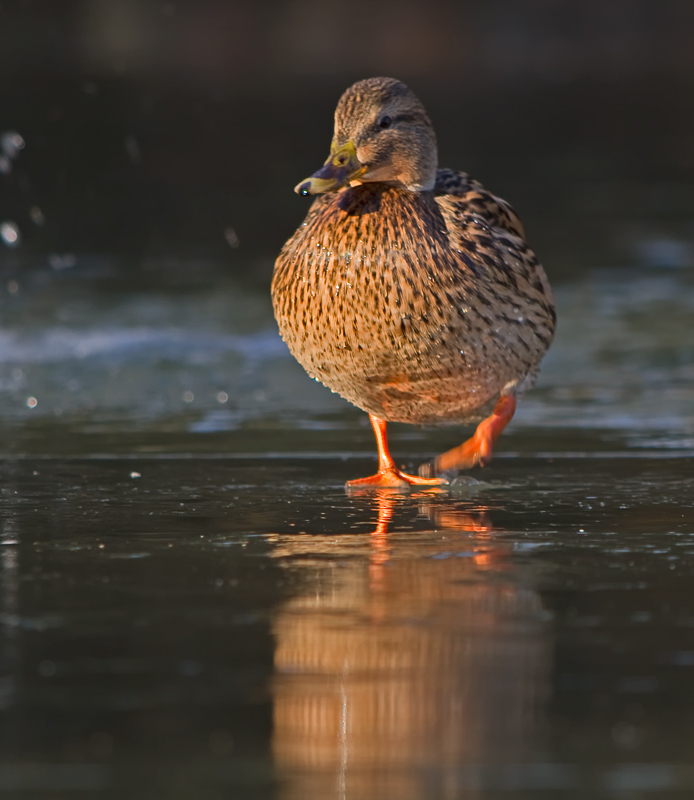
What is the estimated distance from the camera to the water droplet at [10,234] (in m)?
14.0

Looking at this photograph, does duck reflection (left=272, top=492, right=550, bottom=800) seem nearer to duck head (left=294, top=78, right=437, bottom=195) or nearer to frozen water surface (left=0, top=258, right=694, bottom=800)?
frozen water surface (left=0, top=258, right=694, bottom=800)

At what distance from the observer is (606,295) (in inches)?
432

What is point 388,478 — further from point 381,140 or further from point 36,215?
point 36,215

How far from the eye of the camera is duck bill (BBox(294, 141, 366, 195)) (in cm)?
559

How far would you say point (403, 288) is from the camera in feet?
18.7

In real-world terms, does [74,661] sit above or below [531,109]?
below

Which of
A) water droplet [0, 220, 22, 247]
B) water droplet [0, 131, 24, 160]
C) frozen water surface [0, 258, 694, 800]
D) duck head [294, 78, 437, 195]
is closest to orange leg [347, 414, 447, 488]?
frozen water surface [0, 258, 694, 800]

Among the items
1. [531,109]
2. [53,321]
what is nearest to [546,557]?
[53,321]

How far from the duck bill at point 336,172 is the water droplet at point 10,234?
8527 millimetres

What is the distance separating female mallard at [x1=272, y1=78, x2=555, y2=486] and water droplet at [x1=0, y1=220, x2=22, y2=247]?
326 inches

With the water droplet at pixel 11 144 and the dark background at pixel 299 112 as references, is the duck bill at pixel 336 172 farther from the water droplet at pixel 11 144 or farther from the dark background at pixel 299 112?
the water droplet at pixel 11 144

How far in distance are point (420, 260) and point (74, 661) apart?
9.06ft

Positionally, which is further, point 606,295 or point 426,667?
point 606,295

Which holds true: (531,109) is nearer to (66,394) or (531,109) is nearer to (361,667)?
(66,394)
